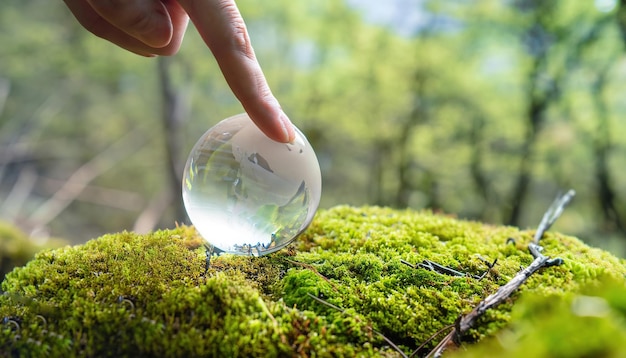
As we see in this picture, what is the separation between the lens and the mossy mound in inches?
58.1

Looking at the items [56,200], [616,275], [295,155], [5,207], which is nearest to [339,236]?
[295,155]

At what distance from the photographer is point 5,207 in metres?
11.3

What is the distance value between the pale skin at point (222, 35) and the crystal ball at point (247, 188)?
0.12 metres

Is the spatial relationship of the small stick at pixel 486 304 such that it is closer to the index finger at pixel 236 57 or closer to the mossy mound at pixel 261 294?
the mossy mound at pixel 261 294

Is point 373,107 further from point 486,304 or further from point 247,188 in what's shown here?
point 486,304

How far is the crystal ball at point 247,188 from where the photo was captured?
6.31 ft

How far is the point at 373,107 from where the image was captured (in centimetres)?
1140

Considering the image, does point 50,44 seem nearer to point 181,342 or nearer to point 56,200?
point 56,200

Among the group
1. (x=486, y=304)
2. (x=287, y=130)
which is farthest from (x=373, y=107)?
(x=486, y=304)

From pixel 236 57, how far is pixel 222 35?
117 millimetres

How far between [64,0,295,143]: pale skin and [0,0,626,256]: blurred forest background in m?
5.79

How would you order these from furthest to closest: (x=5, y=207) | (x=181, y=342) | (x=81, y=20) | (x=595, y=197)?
(x=5, y=207) < (x=595, y=197) < (x=81, y=20) < (x=181, y=342)

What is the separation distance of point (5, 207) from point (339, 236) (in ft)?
41.7

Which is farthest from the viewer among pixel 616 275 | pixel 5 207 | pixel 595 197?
pixel 5 207
